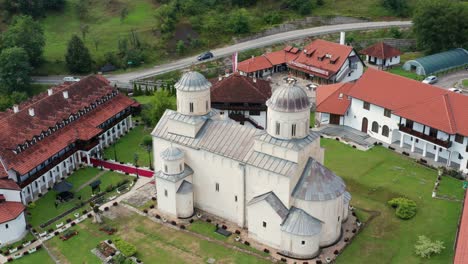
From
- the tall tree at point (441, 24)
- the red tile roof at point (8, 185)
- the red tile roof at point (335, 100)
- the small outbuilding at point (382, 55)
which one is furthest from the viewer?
the small outbuilding at point (382, 55)

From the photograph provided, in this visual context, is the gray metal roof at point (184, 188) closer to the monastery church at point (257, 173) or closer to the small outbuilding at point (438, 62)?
the monastery church at point (257, 173)

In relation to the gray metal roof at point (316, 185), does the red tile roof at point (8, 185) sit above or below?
below

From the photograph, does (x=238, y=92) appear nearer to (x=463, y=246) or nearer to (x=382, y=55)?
(x=382, y=55)

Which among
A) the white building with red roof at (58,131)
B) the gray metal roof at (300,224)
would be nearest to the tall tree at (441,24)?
the white building with red roof at (58,131)

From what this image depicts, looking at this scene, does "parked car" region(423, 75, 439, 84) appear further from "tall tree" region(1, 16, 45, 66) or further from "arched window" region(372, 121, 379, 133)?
"tall tree" region(1, 16, 45, 66)

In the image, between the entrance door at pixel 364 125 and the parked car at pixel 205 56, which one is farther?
the parked car at pixel 205 56

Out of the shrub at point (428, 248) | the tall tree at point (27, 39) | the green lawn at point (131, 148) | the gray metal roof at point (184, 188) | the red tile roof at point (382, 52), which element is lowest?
the shrub at point (428, 248)

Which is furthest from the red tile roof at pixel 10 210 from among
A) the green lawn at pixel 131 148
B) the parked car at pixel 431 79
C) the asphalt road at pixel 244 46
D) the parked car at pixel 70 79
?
the parked car at pixel 431 79

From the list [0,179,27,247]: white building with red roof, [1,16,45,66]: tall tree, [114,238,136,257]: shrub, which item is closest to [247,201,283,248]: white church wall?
[114,238,136,257]: shrub

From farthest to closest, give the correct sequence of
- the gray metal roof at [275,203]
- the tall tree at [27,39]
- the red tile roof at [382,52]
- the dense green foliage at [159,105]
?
the red tile roof at [382,52]
the tall tree at [27,39]
the dense green foliage at [159,105]
the gray metal roof at [275,203]
